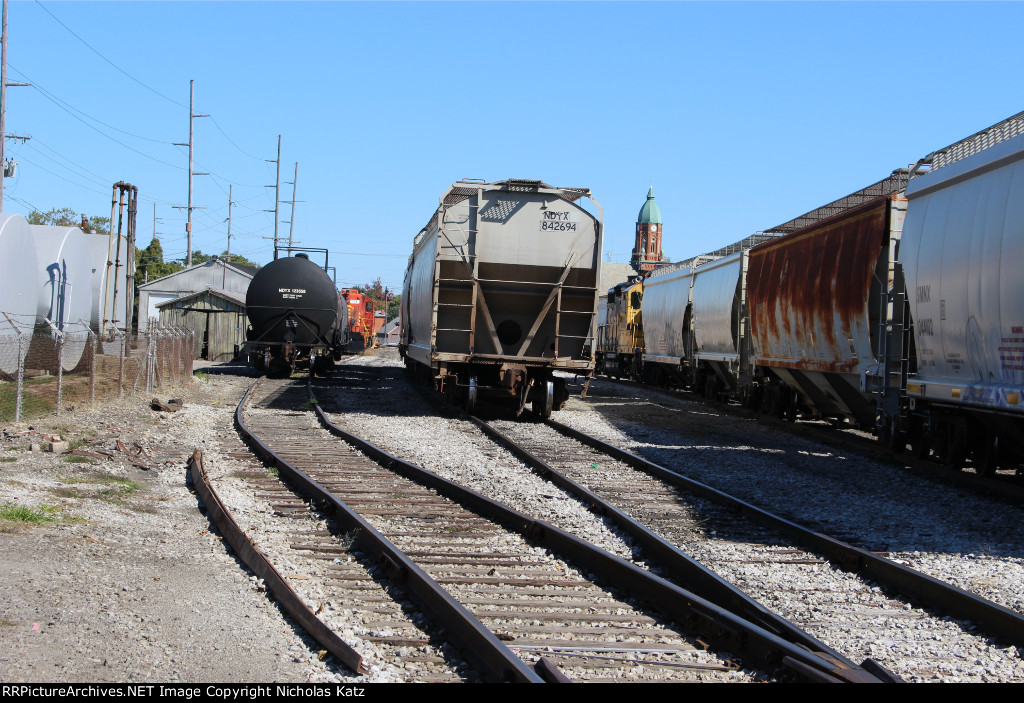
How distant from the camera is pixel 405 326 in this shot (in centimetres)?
2755

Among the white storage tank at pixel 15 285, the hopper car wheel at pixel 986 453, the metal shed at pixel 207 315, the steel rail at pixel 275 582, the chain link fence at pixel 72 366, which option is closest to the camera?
the steel rail at pixel 275 582

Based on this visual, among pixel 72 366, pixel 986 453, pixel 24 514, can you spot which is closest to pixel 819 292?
pixel 986 453

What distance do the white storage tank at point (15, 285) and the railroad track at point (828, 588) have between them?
11.8 metres

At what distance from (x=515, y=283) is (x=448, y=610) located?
12239mm

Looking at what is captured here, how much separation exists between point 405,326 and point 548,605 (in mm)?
22354

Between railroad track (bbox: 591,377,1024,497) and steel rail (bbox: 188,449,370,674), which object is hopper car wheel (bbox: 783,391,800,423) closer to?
railroad track (bbox: 591,377,1024,497)

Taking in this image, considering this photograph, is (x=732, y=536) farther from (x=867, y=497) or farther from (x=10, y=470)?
(x=10, y=470)

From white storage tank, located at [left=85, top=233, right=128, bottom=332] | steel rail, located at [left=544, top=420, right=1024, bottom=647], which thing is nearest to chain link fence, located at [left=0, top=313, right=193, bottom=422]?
white storage tank, located at [left=85, top=233, right=128, bottom=332]

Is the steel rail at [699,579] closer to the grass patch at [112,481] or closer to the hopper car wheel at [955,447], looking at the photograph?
the grass patch at [112,481]

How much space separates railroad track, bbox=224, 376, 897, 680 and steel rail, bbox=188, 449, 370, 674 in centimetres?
64

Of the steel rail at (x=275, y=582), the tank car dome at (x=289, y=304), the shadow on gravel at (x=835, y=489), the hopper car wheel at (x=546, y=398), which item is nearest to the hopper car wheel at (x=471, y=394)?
the hopper car wheel at (x=546, y=398)

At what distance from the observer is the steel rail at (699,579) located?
4695mm

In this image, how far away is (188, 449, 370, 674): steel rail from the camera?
14.4 ft

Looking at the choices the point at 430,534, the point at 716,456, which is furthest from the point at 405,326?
the point at 430,534
